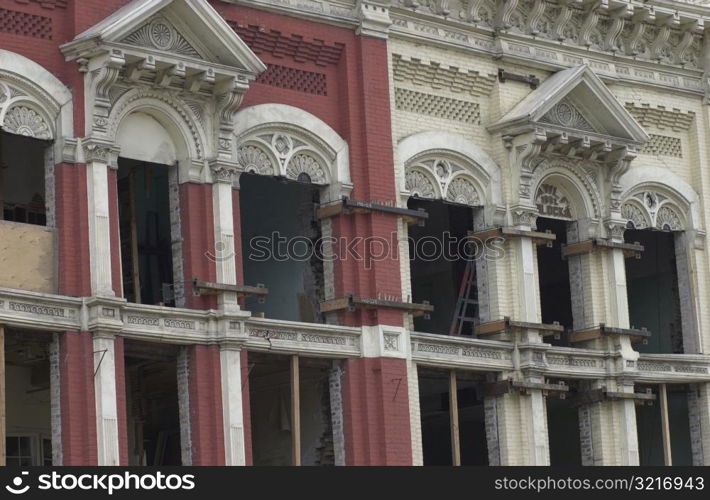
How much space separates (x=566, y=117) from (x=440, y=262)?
18.5 ft

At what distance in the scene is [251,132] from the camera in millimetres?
37594

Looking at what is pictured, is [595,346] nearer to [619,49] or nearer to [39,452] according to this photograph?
[619,49]

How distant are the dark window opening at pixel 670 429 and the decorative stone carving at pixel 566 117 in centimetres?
606

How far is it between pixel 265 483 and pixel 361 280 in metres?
7.84

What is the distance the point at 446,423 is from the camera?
4806 cm

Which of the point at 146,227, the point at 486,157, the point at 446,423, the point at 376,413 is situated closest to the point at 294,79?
the point at 486,157

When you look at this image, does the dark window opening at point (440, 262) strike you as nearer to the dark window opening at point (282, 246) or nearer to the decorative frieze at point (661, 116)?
the dark window opening at point (282, 246)

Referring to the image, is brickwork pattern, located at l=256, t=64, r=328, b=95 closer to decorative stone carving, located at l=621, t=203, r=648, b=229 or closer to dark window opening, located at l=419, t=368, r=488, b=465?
decorative stone carving, located at l=621, t=203, r=648, b=229

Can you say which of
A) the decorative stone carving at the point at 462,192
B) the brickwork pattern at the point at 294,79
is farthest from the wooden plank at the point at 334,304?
the brickwork pattern at the point at 294,79

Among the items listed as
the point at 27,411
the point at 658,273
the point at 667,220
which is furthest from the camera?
the point at 658,273

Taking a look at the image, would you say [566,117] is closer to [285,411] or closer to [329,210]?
[329,210]

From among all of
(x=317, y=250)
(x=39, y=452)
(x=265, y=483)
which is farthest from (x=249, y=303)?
(x=265, y=483)

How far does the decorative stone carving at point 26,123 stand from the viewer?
1351 inches

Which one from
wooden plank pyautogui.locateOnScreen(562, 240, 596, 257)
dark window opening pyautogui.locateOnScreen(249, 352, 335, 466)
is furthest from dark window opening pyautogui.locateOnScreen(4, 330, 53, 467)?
wooden plank pyautogui.locateOnScreen(562, 240, 596, 257)
